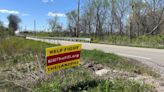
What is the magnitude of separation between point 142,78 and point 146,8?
46918 millimetres

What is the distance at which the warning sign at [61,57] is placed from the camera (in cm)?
777

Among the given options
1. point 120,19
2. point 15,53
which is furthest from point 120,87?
point 120,19

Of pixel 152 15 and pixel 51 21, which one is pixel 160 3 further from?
pixel 51 21

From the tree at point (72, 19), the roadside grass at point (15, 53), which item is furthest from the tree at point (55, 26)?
the roadside grass at point (15, 53)

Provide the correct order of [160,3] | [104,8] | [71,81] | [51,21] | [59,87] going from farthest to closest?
1. [51,21]
2. [104,8]
3. [160,3]
4. [71,81]
5. [59,87]

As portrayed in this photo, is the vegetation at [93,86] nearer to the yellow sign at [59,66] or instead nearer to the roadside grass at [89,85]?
the roadside grass at [89,85]

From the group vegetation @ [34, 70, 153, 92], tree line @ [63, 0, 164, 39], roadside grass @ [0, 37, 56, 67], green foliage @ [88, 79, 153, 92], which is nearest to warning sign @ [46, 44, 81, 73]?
vegetation @ [34, 70, 153, 92]

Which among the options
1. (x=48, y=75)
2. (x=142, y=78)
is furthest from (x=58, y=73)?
(x=142, y=78)

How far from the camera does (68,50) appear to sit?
8148 mm

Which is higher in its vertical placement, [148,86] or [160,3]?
[160,3]

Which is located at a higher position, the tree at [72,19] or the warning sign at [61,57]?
the tree at [72,19]

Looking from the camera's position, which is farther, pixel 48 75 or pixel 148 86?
pixel 48 75

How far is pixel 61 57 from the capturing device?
316 inches

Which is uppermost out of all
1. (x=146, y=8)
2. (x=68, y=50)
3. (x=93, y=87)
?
(x=146, y=8)
